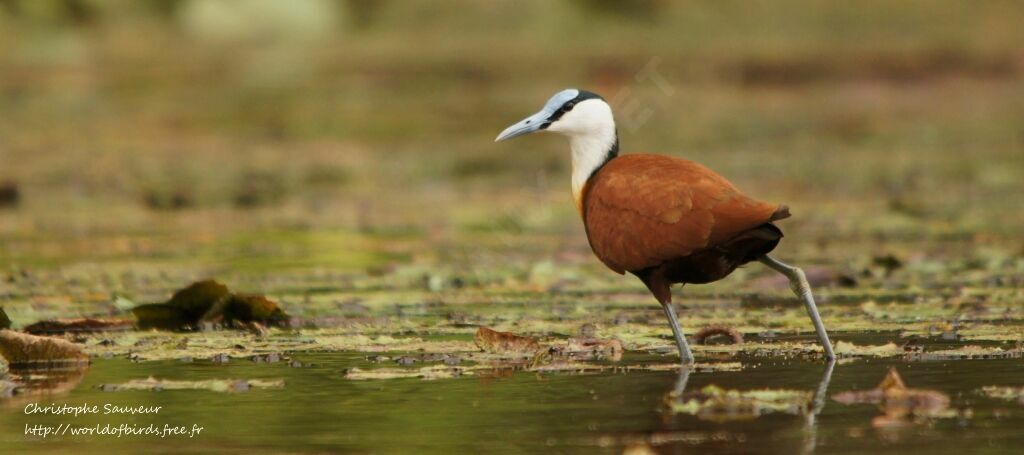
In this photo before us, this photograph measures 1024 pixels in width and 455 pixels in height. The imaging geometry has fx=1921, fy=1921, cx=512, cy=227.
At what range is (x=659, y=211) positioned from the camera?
6789 millimetres

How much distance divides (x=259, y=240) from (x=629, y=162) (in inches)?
243

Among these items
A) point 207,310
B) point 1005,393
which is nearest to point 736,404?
point 1005,393

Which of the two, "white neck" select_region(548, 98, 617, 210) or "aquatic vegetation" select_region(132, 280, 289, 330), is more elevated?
"white neck" select_region(548, 98, 617, 210)

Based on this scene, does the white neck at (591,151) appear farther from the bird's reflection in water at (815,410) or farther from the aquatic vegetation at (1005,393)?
the aquatic vegetation at (1005,393)

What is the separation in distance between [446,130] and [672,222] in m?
18.2

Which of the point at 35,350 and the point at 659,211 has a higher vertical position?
the point at 659,211

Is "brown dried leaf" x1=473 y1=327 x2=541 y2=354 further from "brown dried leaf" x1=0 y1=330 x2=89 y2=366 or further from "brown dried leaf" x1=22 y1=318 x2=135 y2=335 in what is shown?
"brown dried leaf" x1=22 y1=318 x2=135 y2=335

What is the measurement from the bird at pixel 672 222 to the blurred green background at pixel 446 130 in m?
1.04

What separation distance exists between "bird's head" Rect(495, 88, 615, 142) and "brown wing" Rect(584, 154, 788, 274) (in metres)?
0.24

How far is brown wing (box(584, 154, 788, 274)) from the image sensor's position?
6582mm

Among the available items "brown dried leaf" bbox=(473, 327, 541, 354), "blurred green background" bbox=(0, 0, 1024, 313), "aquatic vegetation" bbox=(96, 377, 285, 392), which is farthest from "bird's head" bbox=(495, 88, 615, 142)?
"aquatic vegetation" bbox=(96, 377, 285, 392)

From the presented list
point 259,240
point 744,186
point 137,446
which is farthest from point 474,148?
point 137,446

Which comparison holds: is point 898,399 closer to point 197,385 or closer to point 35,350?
point 197,385

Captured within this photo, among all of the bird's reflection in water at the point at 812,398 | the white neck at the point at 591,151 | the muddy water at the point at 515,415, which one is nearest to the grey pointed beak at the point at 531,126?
the white neck at the point at 591,151
